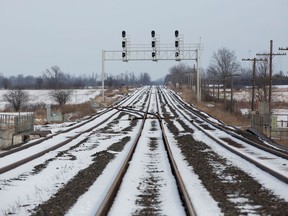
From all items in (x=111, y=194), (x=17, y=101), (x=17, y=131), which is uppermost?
(x=111, y=194)

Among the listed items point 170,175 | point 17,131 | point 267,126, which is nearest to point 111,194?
point 170,175

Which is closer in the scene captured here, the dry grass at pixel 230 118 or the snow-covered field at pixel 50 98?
the dry grass at pixel 230 118

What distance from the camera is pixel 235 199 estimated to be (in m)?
8.70

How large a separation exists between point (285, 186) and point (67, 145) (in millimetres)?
11506

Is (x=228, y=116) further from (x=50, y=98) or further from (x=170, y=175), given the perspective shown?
(x=50, y=98)

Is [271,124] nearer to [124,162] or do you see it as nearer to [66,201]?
[124,162]

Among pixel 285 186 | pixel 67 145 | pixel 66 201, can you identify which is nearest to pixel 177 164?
pixel 285 186

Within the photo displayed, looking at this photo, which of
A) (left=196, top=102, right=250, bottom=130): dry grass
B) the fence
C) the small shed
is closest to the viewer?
the small shed

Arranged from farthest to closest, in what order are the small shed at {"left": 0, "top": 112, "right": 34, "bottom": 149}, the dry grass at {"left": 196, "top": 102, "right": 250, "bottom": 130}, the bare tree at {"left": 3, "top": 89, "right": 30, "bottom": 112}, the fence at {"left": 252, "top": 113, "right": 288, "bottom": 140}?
the bare tree at {"left": 3, "top": 89, "right": 30, "bottom": 112} → the dry grass at {"left": 196, "top": 102, "right": 250, "bottom": 130} → the fence at {"left": 252, "top": 113, "right": 288, "bottom": 140} → the small shed at {"left": 0, "top": 112, "right": 34, "bottom": 149}

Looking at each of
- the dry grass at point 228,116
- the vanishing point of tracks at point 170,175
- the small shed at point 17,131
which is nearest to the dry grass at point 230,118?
the dry grass at point 228,116

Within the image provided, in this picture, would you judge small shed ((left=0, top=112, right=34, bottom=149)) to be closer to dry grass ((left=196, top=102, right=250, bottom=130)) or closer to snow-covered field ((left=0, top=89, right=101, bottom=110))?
dry grass ((left=196, top=102, right=250, bottom=130))

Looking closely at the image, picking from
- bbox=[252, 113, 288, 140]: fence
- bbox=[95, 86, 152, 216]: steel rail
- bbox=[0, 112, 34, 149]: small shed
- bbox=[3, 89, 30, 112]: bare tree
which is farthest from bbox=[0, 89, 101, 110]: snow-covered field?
bbox=[95, 86, 152, 216]: steel rail

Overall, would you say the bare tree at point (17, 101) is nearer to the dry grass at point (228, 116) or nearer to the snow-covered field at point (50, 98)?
the snow-covered field at point (50, 98)

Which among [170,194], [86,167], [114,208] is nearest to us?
[114,208]
